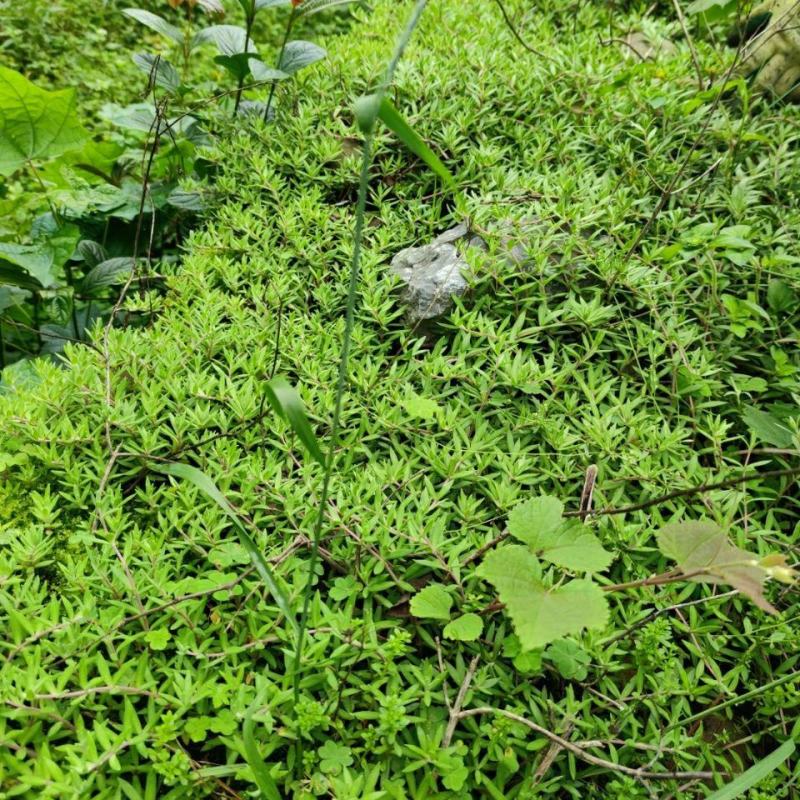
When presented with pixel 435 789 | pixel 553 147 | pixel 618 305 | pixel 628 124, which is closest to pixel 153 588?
pixel 435 789

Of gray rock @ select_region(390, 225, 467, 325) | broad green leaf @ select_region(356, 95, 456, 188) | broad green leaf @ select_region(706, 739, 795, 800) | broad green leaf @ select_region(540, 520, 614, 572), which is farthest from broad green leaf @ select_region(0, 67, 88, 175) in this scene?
broad green leaf @ select_region(706, 739, 795, 800)

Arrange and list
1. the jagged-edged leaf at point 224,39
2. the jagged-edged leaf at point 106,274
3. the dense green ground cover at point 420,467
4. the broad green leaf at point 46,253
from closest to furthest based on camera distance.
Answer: the dense green ground cover at point 420,467
the broad green leaf at point 46,253
the jagged-edged leaf at point 106,274
the jagged-edged leaf at point 224,39

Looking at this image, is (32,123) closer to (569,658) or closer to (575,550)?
(575,550)

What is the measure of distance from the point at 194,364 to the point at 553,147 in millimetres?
1720

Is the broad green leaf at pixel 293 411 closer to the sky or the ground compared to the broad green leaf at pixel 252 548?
closer to the sky

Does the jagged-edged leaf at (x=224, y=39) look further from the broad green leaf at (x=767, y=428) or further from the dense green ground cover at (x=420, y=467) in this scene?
the broad green leaf at (x=767, y=428)

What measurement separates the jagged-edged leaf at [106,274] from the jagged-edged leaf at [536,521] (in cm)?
199

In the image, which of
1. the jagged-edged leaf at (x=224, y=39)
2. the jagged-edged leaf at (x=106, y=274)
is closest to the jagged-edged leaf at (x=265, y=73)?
the jagged-edged leaf at (x=224, y=39)

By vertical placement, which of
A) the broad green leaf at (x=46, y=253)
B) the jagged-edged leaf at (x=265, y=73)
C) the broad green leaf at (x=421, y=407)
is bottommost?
the broad green leaf at (x=46, y=253)

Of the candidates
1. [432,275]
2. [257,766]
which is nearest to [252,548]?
[257,766]

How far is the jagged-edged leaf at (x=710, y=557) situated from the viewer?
1.26 metres

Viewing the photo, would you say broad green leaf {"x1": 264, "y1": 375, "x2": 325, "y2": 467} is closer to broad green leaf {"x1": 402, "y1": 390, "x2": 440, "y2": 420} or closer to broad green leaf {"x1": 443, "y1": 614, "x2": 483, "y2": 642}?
broad green leaf {"x1": 443, "y1": 614, "x2": 483, "y2": 642}

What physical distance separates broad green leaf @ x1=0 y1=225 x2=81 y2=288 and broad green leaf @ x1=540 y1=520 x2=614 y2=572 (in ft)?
6.86

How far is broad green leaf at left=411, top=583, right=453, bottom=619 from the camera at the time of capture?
1519 mm
